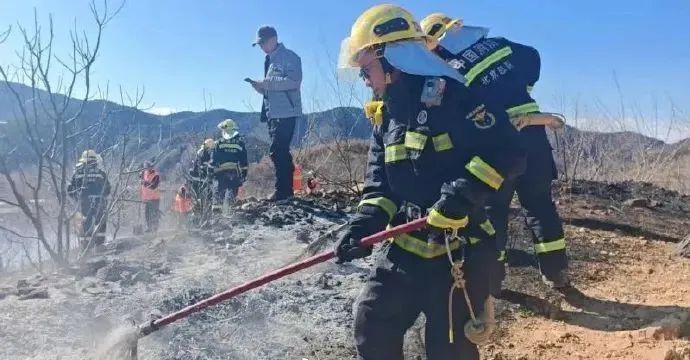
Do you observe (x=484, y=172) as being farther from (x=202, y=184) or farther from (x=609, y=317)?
(x=202, y=184)

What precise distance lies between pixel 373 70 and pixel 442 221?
2.29 feet

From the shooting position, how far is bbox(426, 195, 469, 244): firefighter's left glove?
248 centimetres

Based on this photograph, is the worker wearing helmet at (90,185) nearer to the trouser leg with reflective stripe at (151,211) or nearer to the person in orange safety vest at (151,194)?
the trouser leg with reflective stripe at (151,211)

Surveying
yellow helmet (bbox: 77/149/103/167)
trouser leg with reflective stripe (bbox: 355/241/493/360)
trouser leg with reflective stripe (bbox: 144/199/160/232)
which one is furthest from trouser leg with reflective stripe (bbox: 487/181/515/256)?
trouser leg with reflective stripe (bbox: 144/199/160/232)

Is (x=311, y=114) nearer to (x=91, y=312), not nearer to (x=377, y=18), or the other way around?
(x=91, y=312)

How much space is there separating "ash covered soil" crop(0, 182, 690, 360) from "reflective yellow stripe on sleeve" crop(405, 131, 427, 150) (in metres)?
1.58

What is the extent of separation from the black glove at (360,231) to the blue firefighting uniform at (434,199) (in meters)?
0.13

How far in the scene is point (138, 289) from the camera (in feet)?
15.3

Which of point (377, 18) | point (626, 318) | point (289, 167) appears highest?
point (377, 18)

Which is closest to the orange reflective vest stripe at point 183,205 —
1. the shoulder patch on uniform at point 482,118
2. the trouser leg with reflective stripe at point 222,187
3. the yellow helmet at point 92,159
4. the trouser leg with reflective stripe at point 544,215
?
the trouser leg with reflective stripe at point 222,187

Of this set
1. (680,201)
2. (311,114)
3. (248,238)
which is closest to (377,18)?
(248,238)

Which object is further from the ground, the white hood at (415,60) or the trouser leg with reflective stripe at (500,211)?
the white hood at (415,60)

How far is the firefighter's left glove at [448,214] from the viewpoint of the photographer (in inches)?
97.7

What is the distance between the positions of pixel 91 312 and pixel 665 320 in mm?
3625
